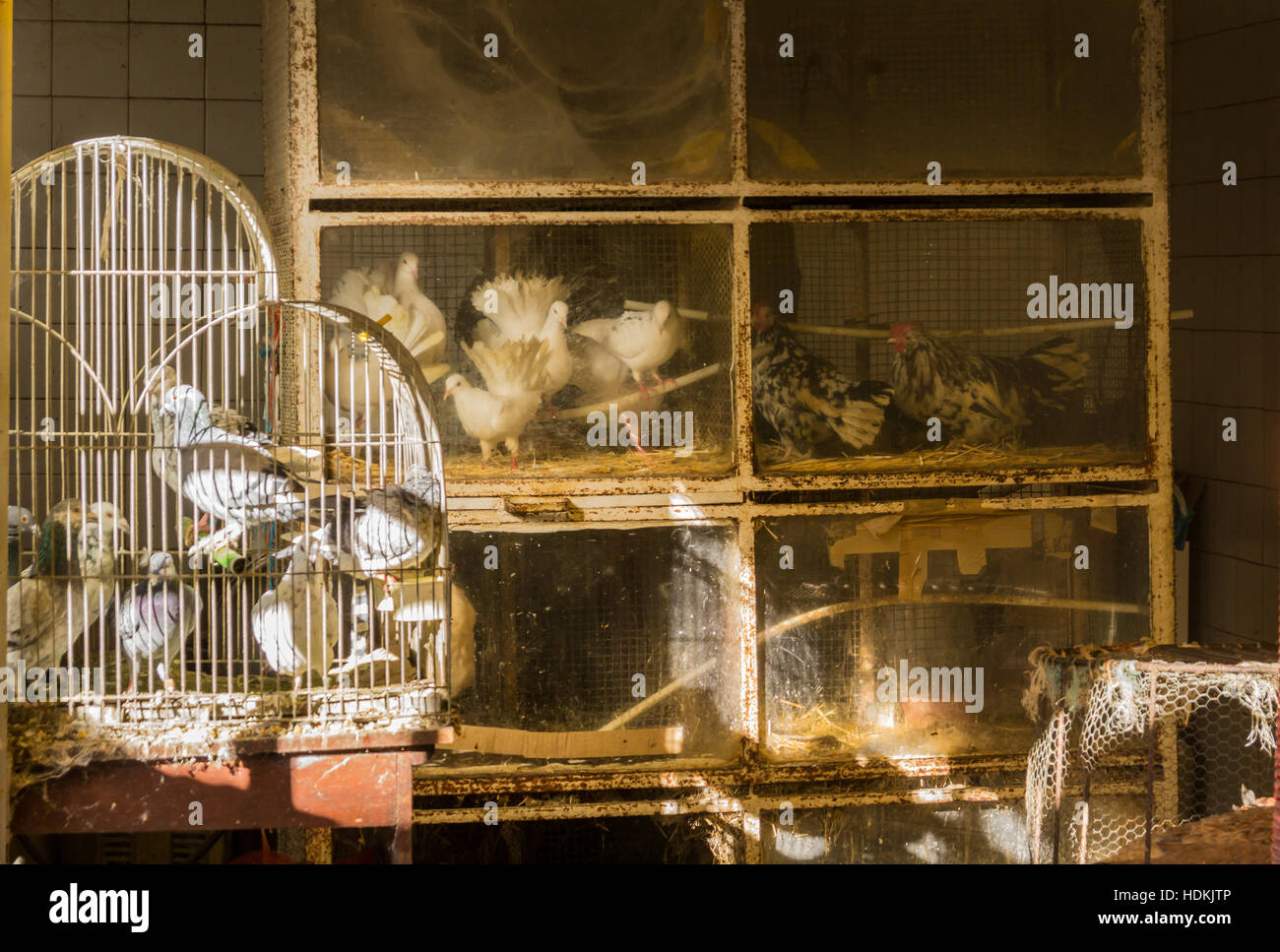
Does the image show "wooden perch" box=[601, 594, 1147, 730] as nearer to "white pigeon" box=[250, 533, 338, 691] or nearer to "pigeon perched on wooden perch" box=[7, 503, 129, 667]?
"white pigeon" box=[250, 533, 338, 691]

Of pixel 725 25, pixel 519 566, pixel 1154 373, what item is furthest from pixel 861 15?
pixel 519 566

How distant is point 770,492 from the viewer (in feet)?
11.0

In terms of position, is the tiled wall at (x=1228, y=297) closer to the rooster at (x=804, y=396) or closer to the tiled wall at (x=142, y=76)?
the rooster at (x=804, y=396)

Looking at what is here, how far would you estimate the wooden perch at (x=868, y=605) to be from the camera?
132 inches

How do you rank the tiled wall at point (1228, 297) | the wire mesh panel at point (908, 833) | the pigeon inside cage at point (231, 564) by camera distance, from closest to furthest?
the pigeon inside cage at point (231, 564) → the wire mesh panel at point (908, 833) → the tiled wall at point (1228, 297)

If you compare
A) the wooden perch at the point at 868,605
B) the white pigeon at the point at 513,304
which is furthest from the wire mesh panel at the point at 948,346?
the white pigeon at the point at 513,304

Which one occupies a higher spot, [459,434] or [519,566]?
[459,434]

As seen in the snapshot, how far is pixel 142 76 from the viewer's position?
12.6ft

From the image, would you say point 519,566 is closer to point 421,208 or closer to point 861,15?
point 421,208

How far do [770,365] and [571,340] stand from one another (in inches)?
21.8

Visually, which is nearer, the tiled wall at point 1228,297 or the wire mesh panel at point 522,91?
A: the wire mesh panel at point 522,91

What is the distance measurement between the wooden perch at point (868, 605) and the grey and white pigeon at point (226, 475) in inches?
52.5

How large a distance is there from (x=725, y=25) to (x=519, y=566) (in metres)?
1.55

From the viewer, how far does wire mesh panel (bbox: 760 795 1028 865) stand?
134 inches
